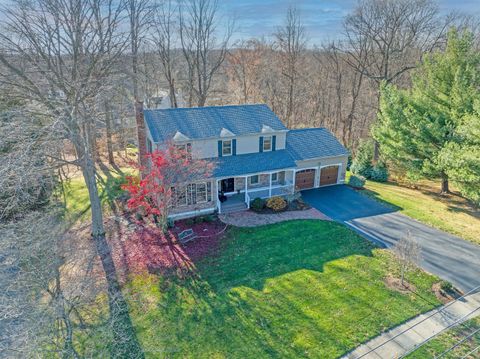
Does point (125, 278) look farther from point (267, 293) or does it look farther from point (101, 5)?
point (101, 5)

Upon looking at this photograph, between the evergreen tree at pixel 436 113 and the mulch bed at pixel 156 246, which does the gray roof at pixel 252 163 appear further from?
the evergreen tree at pixel 436 113

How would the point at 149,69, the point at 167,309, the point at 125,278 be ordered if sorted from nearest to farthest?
the point at 167,309 < the point at 125,278 < the point at 149,69

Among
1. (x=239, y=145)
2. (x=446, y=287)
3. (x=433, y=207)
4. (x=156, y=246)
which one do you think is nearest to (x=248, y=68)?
(x=239, y=145)

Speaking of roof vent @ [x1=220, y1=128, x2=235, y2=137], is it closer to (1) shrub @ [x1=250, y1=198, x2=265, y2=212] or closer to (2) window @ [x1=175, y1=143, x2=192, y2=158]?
(2) window @ [x1=175, y1=143, x2=192, y2=158]

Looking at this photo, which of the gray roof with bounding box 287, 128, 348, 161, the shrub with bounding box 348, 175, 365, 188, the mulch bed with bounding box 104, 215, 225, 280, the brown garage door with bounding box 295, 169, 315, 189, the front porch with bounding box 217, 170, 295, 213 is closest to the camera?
the mulch bed with bounding box 104, 215, 225, 280

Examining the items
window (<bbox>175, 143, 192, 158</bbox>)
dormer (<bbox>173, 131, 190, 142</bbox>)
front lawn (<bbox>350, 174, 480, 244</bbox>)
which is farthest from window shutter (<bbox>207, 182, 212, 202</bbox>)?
front lawn (<bbox>350, 174, 480, 244</bbox>)

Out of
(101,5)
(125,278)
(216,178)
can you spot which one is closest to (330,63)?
(216,178)
